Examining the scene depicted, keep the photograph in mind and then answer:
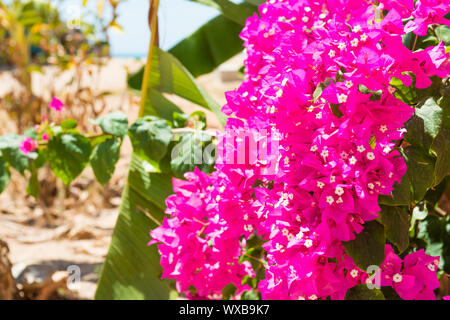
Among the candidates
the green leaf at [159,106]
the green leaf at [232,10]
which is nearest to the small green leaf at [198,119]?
the green leaf at [159,106]

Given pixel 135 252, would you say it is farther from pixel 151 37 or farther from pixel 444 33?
pixel 444 33

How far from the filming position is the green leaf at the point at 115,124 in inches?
57.7

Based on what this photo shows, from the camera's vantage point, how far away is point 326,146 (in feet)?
2.75

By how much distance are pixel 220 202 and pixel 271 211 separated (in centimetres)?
15

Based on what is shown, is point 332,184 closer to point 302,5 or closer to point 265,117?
point 265,117

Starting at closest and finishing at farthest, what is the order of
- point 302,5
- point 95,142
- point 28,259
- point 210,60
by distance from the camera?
point 302,5, point 95,142, point 210,60, point 28,259

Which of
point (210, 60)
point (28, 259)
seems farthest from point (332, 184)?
point (28, 259)

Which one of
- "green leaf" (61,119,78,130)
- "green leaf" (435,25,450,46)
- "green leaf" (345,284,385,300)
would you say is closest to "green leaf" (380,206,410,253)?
"green leaf" (345,284,385,300)

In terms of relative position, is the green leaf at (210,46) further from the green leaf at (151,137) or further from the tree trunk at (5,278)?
the tree trunk at (5,278)

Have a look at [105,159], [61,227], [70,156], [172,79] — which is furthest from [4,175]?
[61,227]

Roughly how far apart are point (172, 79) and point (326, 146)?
0.92 meters

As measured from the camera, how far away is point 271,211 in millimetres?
899

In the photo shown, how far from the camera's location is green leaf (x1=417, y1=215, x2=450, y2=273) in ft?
4.44

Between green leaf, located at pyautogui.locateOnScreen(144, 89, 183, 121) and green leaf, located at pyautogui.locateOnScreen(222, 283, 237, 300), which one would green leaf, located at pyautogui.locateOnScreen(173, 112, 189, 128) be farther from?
green leaf, located at pyautogui.locateOnScreen(222, 283, 237, 300)
